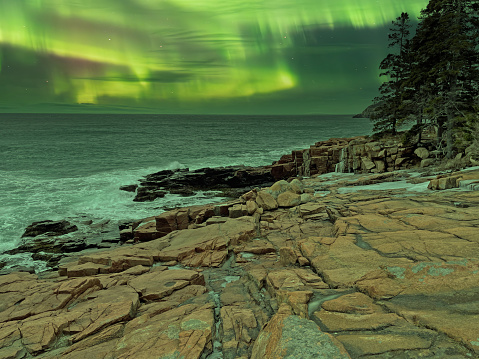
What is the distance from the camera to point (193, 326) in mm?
4852

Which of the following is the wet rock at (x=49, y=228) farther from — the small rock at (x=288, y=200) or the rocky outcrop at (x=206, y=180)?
the small rock at (x=288, y=200)

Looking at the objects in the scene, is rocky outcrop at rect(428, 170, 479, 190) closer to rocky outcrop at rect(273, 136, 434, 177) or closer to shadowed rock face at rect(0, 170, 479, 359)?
shadowed rock face at rect(0, 170, 479, 359)

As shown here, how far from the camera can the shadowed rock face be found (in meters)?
3.79

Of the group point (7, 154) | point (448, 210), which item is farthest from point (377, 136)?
point (7, 154)

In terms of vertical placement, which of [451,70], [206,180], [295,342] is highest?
[451,70]

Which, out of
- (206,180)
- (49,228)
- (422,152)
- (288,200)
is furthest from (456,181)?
(206,180)

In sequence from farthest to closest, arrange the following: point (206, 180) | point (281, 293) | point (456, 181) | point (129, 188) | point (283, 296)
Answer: point (206, 180), point (129, 188), point (456, 181), point (281, 293), point (283, 296)

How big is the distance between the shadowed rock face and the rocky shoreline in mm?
24

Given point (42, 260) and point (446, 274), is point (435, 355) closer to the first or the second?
point (446, 274)

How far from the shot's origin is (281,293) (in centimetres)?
541

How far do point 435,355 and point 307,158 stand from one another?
99.5 ft

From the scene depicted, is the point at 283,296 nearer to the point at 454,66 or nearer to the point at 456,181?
the point at 456,181

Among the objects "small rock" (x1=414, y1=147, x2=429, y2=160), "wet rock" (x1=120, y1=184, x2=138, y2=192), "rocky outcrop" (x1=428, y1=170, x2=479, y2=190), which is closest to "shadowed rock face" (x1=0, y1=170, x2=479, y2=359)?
"rocky outcrop" (x1=428, y1=170, x2=479, y2=190)

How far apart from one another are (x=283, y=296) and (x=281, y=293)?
0.34 feet
